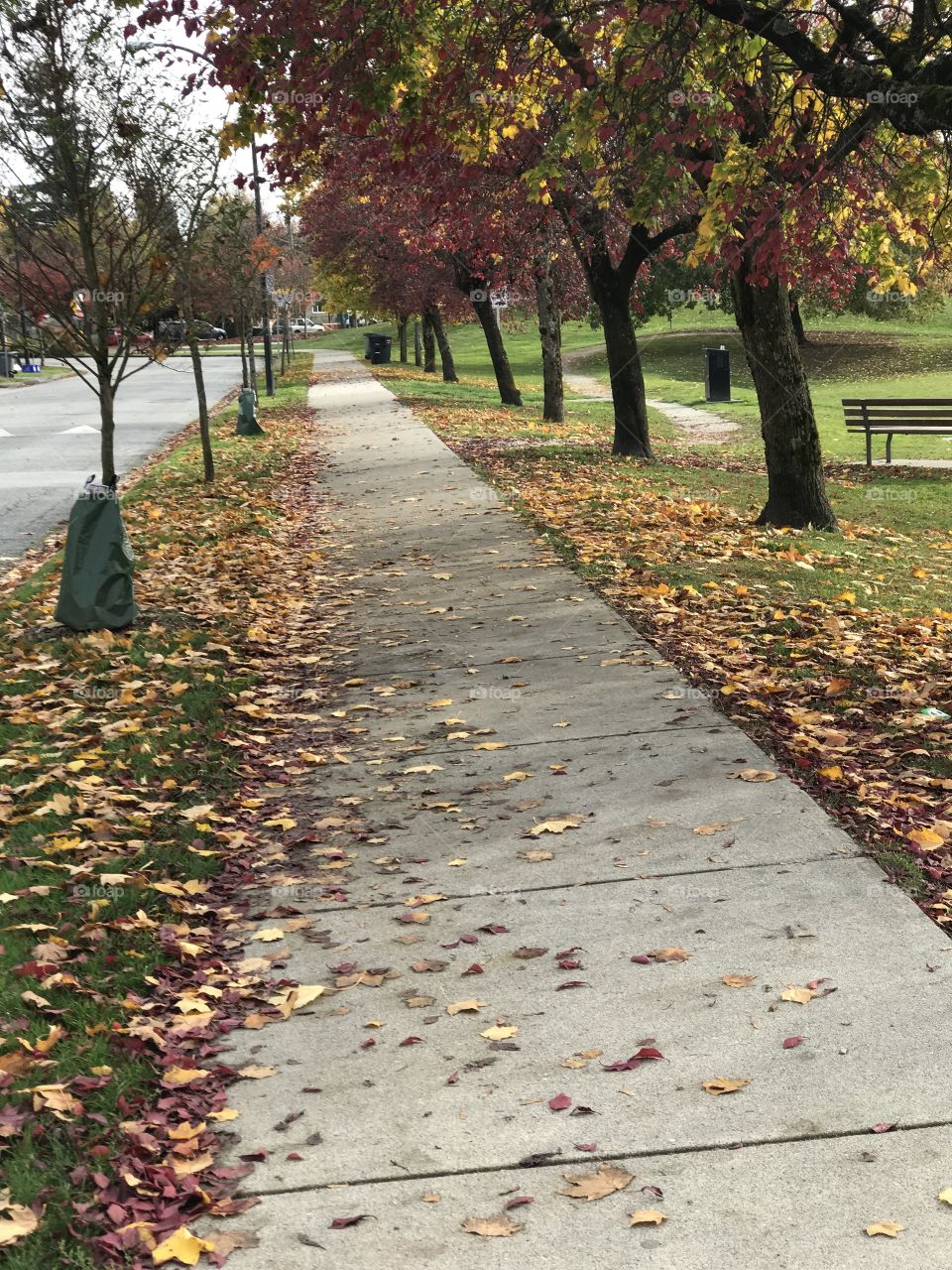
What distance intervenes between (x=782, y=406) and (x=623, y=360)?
23.8ft

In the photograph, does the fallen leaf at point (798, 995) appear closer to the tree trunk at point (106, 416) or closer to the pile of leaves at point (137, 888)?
the pile of leaves at point (137, 888)

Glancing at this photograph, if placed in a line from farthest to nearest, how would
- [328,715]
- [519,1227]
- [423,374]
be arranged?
[423,374]
[328,715]
[519,1227]

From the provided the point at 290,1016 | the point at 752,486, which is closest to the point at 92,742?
the point at 290,1016

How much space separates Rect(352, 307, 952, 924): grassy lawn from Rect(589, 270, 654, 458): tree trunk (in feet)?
2.17

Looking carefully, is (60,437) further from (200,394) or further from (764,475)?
(764,475)

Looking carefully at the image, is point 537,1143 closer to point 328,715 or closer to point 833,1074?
point 833,1074

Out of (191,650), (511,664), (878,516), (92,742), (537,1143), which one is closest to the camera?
(537,1143)

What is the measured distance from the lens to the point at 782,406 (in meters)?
12.7

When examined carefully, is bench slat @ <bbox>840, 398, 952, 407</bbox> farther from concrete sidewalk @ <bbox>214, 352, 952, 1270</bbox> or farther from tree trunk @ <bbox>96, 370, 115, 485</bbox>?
concrete sidewalk @ <bbox>214, 352, 952, 1270</bbox>

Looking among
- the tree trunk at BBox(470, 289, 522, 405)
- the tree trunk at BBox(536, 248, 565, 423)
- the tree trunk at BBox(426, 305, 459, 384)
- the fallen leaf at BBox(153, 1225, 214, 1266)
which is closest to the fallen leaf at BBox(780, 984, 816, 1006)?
the fallen leaf at BBox(153, 1225, 214, 1266)

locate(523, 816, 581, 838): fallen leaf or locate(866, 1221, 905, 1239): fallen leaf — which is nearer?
locate(866, 1221, 905, 1239): fallen leaf

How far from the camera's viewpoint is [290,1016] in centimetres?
441

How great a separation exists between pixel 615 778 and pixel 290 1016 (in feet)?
7.49

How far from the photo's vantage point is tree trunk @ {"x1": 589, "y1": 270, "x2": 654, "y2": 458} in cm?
1958
